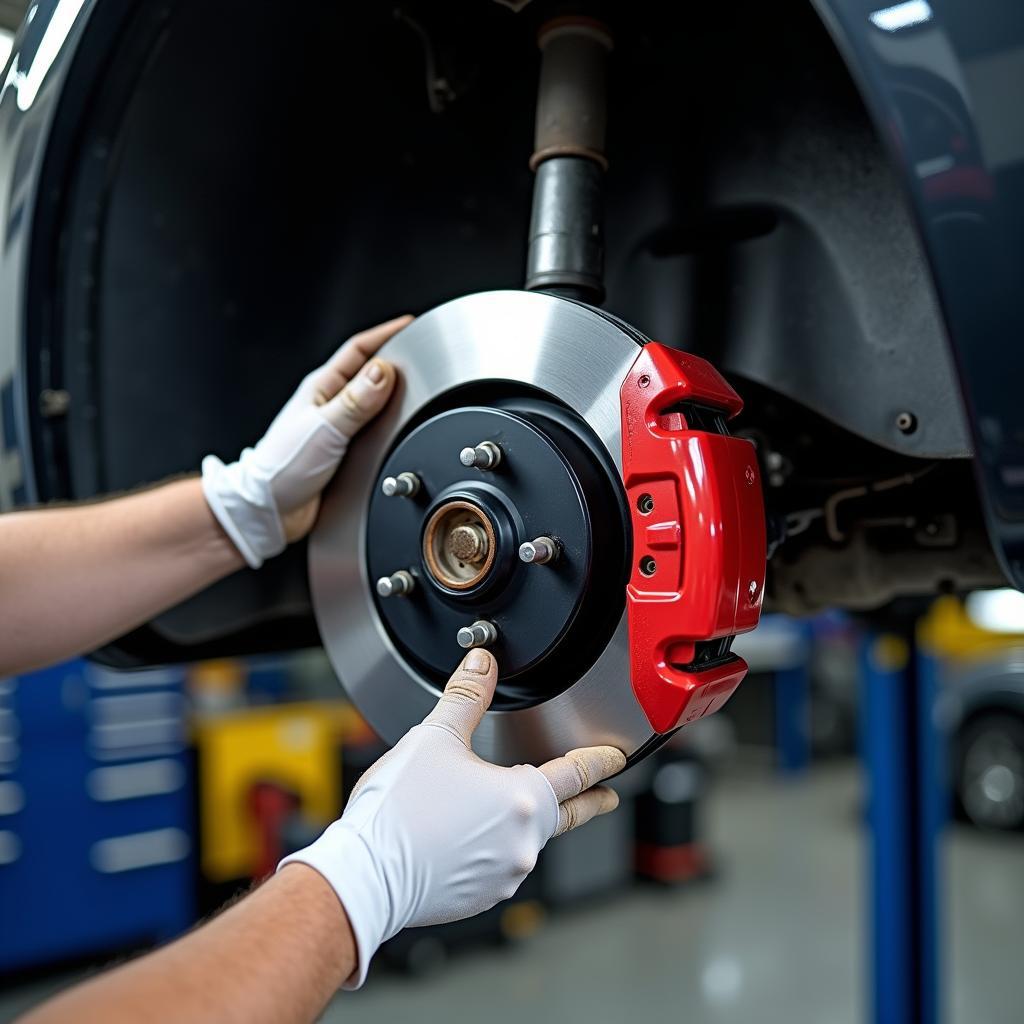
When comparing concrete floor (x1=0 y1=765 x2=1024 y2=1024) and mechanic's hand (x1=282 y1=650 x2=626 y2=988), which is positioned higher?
mechanic's hand (x1=282 y1=650 x2=626 y2=988)

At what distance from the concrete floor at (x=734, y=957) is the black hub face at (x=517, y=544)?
201cm

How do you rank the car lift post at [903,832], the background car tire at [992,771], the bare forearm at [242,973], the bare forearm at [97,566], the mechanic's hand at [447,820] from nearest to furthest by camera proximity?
the bare forearm at [242,973], the mechanic's hand at [447,820], the bare forearm at [97,566], the car lift post at [903,832], the background car tire at [992,771]

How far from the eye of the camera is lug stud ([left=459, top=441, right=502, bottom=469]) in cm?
52

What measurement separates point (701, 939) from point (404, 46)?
106 inches

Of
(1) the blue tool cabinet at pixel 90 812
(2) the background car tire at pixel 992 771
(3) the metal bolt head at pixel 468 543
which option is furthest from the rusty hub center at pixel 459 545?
(2) the background car tire at pixel 992 771

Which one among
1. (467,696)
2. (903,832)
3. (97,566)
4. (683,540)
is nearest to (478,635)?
(467,696)

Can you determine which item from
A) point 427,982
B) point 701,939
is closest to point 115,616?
point 427,982

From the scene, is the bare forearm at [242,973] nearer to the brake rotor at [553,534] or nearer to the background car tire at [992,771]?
the brake rotor at [553,534]

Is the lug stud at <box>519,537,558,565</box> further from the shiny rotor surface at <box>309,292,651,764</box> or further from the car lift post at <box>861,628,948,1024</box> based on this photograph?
the car lift post at <box>861,628,948,1024</box>

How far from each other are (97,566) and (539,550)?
40cm

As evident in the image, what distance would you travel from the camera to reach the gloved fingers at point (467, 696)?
512 mm

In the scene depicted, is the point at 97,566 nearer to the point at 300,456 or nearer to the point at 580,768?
the point at 300,456

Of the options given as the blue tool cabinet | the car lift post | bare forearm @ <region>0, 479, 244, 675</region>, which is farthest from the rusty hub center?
the blue tool cabinet

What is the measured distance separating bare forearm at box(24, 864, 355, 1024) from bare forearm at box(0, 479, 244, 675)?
13.6 inches
